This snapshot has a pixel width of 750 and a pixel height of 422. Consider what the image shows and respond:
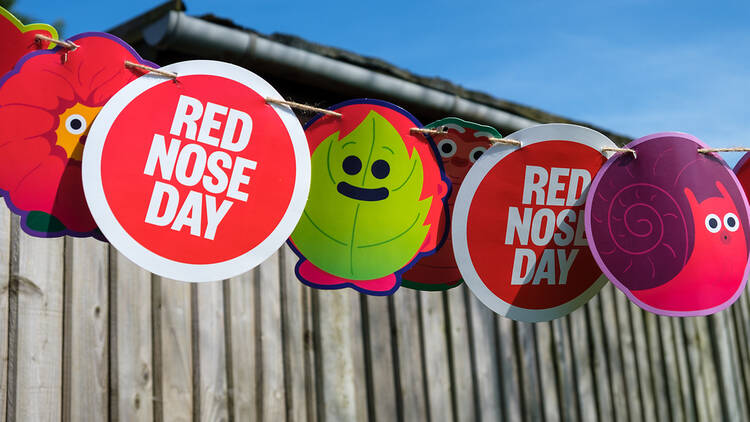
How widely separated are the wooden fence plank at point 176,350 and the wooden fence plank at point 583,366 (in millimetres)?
1426

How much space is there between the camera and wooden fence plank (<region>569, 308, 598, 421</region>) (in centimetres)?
254

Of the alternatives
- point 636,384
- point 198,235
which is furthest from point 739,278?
point 636,384

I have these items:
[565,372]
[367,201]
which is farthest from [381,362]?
[367,201]

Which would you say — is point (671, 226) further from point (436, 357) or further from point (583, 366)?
point (583, 366)

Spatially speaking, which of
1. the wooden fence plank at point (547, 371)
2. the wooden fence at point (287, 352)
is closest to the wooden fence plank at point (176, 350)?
the wooden fence at point (287, 352)

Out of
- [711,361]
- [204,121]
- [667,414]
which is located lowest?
[667,414]

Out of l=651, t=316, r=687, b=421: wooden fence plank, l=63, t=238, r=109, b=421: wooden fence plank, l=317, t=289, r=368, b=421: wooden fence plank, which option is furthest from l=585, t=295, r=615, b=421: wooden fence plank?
l=63, t=238, r=109, b=421: wooden fence plank

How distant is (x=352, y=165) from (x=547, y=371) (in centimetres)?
155

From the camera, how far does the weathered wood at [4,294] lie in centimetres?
137

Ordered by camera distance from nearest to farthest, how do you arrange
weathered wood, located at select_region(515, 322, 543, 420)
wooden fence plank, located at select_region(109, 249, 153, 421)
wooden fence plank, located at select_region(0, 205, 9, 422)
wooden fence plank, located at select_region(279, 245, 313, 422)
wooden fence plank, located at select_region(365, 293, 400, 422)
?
wooden fence plank, located at select_region(0, 205, 9, 422) < wooden fence plank, located at select_region(109, 249, 153, 421) < wooden fence plank, located at select_region(279, 245, 313, 422) < wooden fence plank, located at select_region(365, 293, 400, 422) < weathered wood, located at select_region(515, 322, 543, 420)

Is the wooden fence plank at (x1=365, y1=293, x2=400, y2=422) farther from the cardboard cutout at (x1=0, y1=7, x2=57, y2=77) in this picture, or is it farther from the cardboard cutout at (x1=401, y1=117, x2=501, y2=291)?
the cardboard cutout at (x1=0, y1=7, x2=57, y2=77)

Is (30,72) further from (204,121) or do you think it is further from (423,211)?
(423,211)

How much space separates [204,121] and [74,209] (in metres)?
0.21

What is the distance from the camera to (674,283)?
1240 mm
